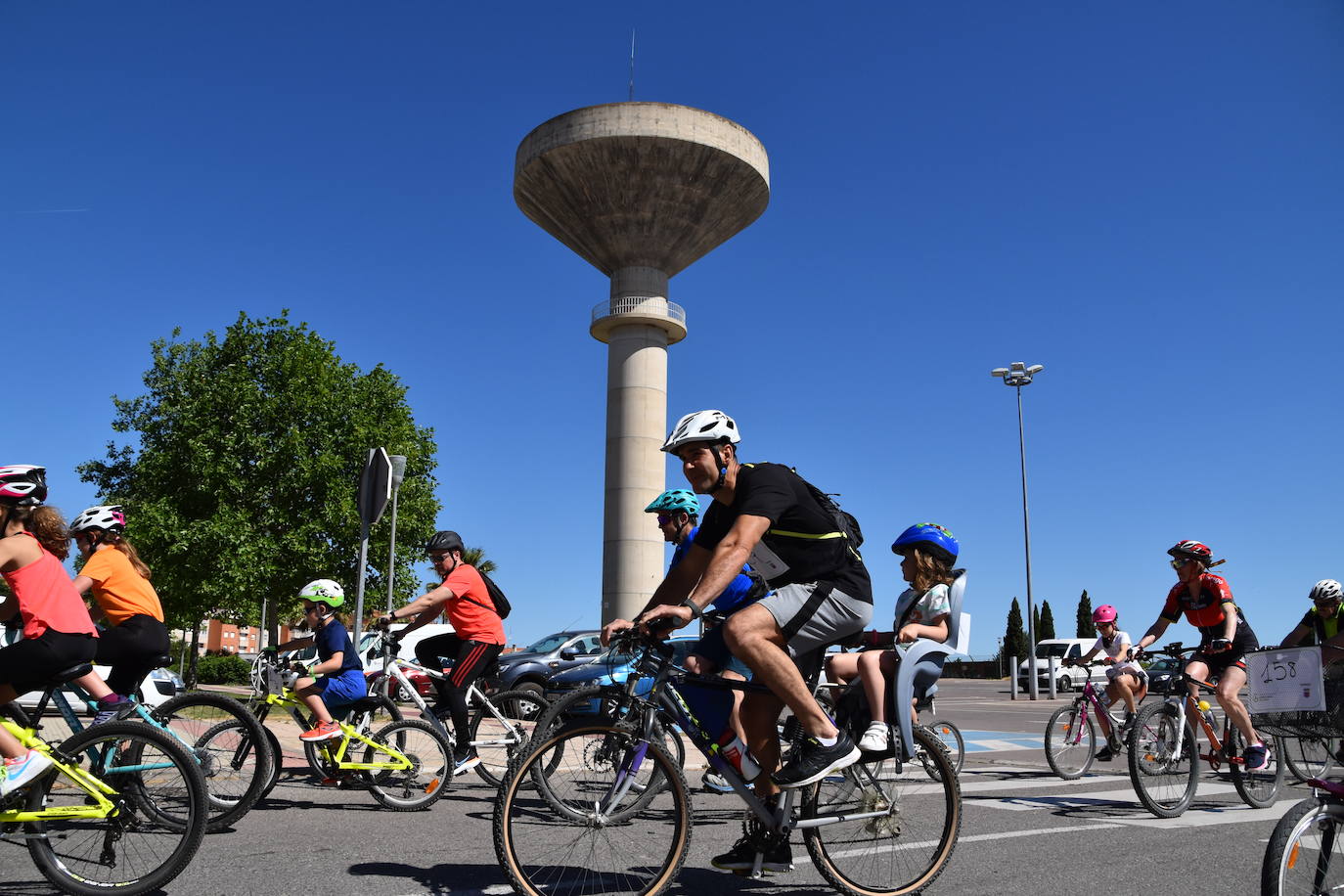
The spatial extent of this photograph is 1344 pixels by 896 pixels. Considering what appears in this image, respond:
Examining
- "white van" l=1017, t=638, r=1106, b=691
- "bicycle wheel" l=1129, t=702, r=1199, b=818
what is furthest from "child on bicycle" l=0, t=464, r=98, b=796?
"white van" l=1017, t=638, r=1106, b=691

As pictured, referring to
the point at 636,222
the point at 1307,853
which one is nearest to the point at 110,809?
the point at 1307,853

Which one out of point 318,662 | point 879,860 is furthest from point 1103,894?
point 318,662

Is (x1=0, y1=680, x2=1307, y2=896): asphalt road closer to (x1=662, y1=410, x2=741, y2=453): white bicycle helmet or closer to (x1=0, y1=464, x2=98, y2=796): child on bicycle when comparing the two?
(x1=0, y1=464, x2=98, y2=796): child on bicycle

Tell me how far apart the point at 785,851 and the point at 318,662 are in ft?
12.8

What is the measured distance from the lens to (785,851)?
3996 mm

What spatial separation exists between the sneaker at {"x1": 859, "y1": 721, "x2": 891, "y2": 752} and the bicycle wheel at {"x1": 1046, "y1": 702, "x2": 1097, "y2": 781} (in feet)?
17.6

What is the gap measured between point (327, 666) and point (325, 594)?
517mm

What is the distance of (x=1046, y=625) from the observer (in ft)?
258

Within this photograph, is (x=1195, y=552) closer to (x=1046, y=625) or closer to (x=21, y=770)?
(x=21, y=770)

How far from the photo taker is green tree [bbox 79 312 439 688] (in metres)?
28.0

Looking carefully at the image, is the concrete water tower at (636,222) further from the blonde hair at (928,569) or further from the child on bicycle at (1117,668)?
the blonde hair at (928,569)

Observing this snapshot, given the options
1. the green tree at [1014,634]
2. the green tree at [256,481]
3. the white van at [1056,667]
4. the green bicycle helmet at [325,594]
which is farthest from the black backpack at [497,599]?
the green tree at [1014,634]

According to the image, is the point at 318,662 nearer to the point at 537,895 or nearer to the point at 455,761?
the point at 455,761

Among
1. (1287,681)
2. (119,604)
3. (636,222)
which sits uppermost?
(636,222)
